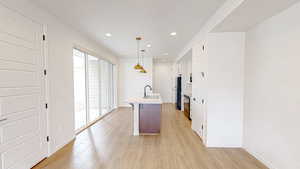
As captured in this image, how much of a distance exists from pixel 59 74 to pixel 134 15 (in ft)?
6.61

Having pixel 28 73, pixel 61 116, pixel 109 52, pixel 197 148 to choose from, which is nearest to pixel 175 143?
pixel 197 148

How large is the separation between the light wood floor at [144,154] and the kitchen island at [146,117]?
8.4 inches

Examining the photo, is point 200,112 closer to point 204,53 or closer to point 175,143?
point 175,143

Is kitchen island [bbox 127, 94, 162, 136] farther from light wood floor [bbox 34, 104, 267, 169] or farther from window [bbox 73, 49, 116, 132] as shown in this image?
window [bbox 73, 49, 116, 132]

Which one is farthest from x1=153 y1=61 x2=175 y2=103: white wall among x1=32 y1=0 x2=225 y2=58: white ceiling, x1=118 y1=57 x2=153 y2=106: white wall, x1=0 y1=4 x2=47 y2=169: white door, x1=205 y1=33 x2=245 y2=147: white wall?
x1=0 y1=4 x2=47 y2=169: white door

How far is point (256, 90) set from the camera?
2457 mm

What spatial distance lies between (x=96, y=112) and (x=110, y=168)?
3220mm

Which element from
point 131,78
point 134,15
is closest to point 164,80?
point 131,78

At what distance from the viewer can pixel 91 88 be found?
4.77 metres

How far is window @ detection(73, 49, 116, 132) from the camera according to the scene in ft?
13.0

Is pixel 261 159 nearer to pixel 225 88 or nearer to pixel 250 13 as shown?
pixel 225 88

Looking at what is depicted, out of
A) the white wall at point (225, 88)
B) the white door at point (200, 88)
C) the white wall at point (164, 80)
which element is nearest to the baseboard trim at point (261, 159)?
the white wall at point (225, 88)

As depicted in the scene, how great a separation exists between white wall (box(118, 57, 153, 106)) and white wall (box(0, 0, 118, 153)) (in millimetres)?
3844

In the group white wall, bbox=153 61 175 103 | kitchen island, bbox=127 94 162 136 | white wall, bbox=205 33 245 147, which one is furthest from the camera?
white wall, bbox=153 61 175 103
